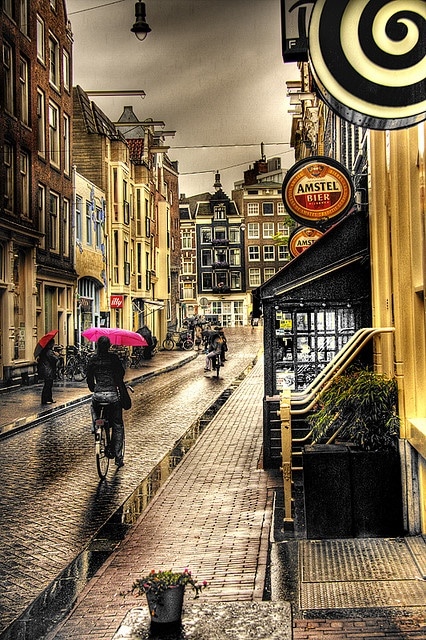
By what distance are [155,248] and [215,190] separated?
176 ft

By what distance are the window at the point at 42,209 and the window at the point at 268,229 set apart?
222 feet

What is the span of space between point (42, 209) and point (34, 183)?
1517mm

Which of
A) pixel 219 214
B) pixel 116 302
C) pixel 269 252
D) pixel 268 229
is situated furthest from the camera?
pixel 219 214

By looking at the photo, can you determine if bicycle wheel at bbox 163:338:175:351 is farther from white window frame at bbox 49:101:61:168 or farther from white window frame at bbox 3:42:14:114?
white window frame at bbox 3:42:14:114

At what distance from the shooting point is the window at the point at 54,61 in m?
32.9

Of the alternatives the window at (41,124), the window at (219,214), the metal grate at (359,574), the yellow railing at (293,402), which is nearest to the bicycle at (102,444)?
the yellow railing at (293,402)

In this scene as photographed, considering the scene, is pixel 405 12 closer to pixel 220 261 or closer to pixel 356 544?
pixel 356 544

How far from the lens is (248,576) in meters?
6.82

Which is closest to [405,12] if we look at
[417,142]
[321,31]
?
[321,31]

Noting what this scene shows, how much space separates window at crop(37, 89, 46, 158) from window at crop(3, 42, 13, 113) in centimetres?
301

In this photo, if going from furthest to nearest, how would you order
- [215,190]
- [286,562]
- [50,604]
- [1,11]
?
[215,190], [1,11], [286,562], [50,604]

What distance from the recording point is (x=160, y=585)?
518cm

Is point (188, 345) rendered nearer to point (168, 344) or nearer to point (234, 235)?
point (168, 344)

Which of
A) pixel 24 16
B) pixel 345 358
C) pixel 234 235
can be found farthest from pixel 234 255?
pixel 345 358
